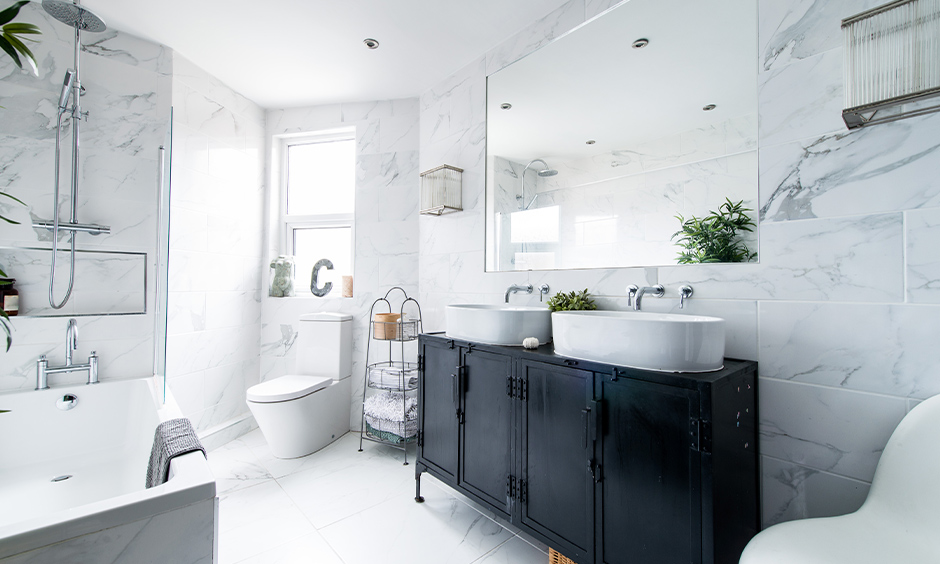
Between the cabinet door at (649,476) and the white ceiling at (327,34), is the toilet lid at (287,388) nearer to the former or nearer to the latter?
the cabinet door at (649,476)

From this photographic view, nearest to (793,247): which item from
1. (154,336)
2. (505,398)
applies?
(505,398)

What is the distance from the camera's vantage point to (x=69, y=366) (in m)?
2.06

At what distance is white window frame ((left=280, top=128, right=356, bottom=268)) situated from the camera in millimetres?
3182

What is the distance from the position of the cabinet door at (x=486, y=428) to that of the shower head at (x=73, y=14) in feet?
6.92

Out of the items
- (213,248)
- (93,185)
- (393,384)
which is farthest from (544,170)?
(93,185)

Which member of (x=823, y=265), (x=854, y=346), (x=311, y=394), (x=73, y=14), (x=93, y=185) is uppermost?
(x=73, y=14)

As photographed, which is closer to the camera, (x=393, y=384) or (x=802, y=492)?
(x=802, y=492)

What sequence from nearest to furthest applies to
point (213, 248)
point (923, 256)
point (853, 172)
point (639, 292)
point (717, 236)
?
1. point (923, 256)
2. point (853, 172)
3. point (717, 236)
4. point (639, 292)
5. point (213, 248)

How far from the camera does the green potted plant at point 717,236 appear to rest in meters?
1.42

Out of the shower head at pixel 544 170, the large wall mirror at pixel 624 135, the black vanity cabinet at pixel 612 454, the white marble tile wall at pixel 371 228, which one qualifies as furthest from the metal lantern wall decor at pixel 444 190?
the black vanity cabinet at pixel 612 454

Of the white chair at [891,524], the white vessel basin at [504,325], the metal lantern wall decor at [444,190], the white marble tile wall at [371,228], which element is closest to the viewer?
the white chair at [891,524]

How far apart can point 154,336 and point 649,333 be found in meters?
2.64

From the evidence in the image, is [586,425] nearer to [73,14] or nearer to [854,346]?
[854,346]

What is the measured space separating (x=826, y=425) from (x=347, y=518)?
193 centimetres
